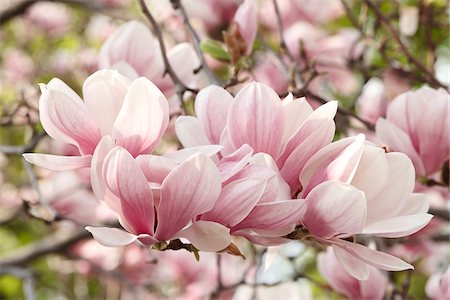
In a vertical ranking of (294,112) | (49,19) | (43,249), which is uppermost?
(294,112)

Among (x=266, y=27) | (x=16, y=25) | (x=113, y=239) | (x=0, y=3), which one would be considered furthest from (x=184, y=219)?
(x=16, y=25)

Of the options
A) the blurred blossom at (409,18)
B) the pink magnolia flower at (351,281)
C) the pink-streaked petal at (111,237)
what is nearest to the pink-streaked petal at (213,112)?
the pink-streaked petal at (111,237)

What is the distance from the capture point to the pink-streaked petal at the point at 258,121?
1.86 ft

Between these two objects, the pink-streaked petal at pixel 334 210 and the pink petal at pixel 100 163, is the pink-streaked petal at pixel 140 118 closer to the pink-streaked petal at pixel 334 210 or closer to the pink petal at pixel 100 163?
the pink petal at pixel 100 163

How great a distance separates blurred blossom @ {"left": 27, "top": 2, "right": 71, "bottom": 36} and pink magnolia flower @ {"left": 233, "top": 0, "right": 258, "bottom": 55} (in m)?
1.71

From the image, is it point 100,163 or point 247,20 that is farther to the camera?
point 247,20

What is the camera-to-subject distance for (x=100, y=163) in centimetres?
54

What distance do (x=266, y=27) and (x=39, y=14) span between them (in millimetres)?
1082

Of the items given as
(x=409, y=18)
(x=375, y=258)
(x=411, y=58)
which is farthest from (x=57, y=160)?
(x=409, y=18)

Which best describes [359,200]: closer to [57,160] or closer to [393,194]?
[393,194]

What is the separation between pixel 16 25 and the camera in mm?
2566

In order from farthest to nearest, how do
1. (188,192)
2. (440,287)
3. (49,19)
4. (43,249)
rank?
(49,19)
(43,249)
(440,287)
(188,192)

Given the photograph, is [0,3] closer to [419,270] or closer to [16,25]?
[16,25]

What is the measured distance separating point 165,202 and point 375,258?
16 centimetres
